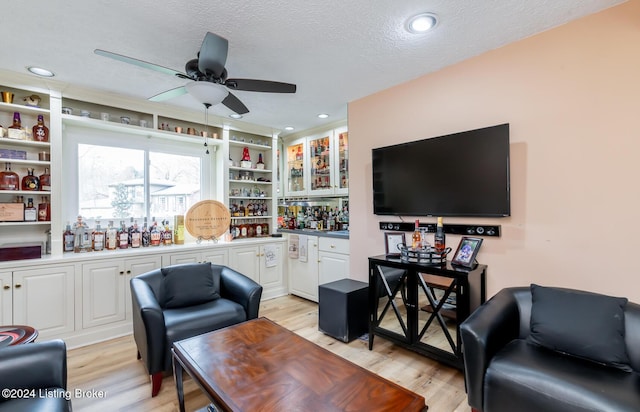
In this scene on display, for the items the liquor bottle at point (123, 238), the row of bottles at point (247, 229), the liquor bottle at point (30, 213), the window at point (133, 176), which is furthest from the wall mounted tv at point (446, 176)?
the liquor bottle at point (30, 213)

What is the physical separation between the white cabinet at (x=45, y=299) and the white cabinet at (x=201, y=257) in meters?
0.86

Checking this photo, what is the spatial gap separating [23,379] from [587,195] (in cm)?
330

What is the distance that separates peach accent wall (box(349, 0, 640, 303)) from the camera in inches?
71.4

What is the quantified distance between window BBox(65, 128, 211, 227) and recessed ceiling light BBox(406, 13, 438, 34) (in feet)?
10.1

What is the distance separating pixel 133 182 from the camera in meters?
3.51

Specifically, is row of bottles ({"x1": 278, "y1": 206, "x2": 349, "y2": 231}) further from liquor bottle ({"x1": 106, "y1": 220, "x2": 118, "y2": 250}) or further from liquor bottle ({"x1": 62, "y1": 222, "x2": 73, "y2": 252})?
liquor bottle ({"x1": 62, "y1": 222, "x2": 73, "y2": 252})

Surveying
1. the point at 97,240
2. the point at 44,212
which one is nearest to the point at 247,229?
the point at 97,240

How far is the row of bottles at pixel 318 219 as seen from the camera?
4184 millimetres

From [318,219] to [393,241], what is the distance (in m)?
1.70

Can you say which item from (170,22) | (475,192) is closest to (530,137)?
(475,192)

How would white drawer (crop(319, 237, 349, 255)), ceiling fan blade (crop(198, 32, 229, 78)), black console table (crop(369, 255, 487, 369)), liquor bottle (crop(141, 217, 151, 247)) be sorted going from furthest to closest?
white drawer (crop(319, 237, 349, 255))
liquor bottle (crop(141, 217, 151, 247))
black console table (crop(369, 255, 487, 369))
ceiling fan blade (crop(198, 32, 229, 78))

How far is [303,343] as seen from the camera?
1.79m

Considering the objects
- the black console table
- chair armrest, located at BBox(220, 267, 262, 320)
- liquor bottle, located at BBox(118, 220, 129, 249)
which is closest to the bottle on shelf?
liquor bottle, located at BBox(118, 220, 129, 249)

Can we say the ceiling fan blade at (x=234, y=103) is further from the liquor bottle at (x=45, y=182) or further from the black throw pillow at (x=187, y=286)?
the liquor bottle at (x=45, y=182)
